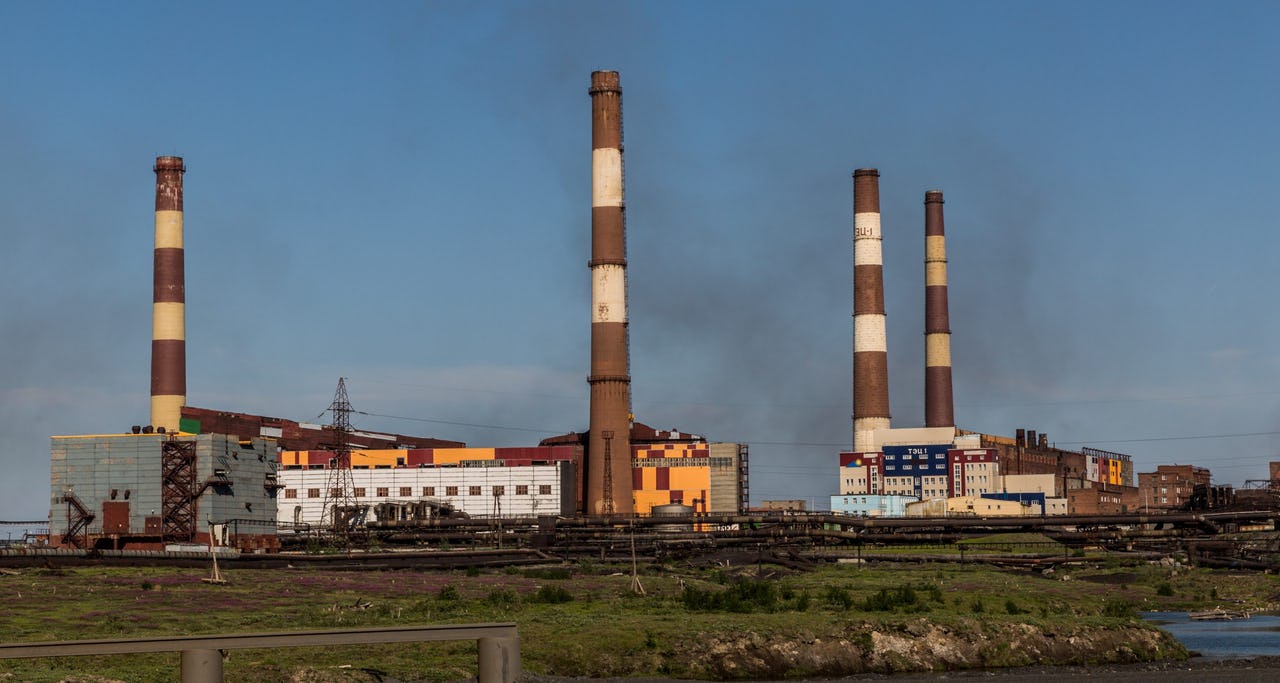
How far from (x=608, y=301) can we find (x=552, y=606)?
57.3 meters

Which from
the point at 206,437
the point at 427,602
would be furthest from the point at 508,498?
the point at 427,602

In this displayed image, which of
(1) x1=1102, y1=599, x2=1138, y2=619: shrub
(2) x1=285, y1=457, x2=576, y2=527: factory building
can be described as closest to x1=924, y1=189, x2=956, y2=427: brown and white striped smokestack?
(2) x1=285, y1=457, x2=576, y2=527: factory building

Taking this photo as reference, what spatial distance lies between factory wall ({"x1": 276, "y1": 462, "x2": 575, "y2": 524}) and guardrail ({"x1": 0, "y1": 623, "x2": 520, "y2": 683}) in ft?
296

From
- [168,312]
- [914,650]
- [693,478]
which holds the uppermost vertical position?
[168,312]

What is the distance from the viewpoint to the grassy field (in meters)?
29.9

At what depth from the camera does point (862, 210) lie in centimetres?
12069

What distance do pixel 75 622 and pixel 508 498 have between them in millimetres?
72411

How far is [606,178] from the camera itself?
9688 centimetres

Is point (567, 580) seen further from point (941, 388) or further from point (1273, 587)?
point (941, 388)

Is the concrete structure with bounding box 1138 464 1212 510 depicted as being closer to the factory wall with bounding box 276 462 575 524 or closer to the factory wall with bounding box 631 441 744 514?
the factory wall with bounding box 631 441 744 514

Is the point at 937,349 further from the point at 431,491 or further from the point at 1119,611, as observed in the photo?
the point at 1119,611

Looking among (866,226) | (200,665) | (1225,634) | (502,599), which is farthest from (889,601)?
(866,226)

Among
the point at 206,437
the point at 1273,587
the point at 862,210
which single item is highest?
the point at 862,210

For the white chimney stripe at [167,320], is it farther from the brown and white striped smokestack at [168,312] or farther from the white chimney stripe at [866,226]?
the white chimney stripe at [866,226]
